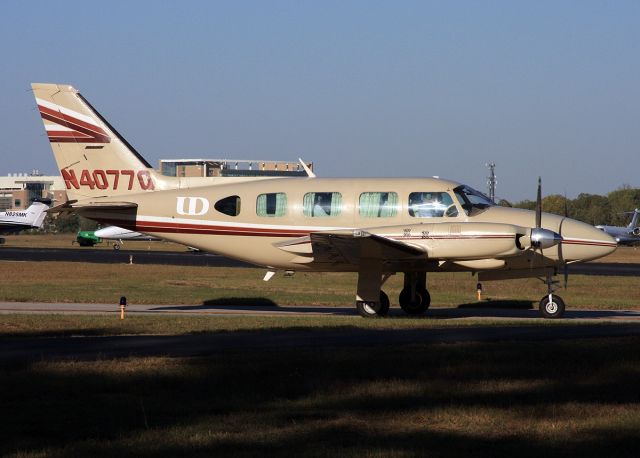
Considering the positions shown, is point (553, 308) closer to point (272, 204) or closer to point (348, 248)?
point (348, 248)

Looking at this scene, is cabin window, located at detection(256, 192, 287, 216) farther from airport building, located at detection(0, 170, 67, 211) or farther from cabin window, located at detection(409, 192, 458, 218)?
airport building, located at detection(0, 170, 67, 211)

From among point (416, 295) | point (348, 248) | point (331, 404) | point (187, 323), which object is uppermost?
point (348, 248)

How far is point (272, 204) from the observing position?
86.2 feet

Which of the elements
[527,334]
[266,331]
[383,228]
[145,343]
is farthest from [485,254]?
[145,343]

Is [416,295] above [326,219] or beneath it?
beneath

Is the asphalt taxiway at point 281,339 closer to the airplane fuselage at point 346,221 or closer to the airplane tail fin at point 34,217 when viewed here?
the airplane fuselage at point 346,221

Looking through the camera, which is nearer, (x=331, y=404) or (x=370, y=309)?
(x=331, y=404)

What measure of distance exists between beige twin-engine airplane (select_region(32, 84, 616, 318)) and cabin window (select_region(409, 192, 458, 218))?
26mm

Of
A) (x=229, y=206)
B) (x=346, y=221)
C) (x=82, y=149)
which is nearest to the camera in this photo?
(x=346, y=221)

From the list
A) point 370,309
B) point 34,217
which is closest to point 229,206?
point 370,309

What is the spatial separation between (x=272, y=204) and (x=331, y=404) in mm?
14892

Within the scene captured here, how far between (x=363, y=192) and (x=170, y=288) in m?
16.0

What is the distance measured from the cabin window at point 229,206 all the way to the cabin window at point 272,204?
1.97ft

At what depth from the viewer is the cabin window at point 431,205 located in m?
24.9
